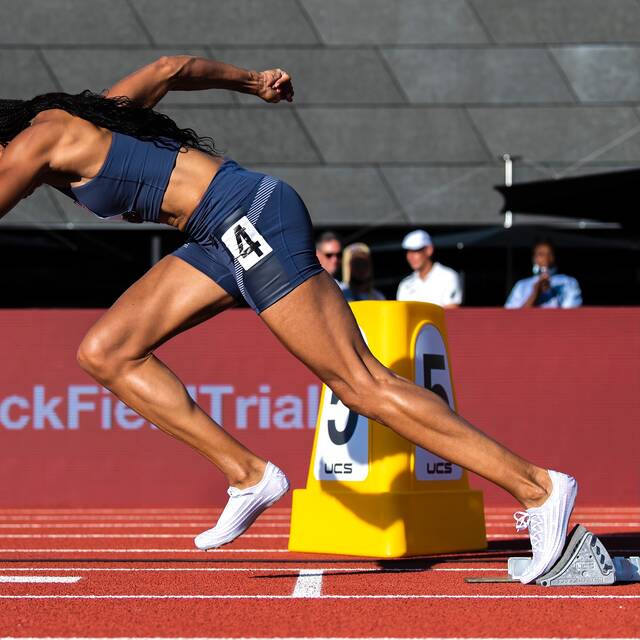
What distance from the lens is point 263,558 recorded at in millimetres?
6383

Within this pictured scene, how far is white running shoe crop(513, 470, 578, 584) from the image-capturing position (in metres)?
5.04

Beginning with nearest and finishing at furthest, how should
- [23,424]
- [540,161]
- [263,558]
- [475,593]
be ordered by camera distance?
[475,593], [263,558], [23,424], [540,161]

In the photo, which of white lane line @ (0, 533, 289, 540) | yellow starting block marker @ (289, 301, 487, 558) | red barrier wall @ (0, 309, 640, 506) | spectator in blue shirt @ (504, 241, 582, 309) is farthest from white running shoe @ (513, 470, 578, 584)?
spectator in blue shirt @ (504, 241, 582, 309)

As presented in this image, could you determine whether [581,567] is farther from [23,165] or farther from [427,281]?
[427,281]

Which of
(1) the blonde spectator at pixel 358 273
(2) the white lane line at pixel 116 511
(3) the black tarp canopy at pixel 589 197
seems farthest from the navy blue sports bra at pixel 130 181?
(3) the black tarp canopy at pixel 589 197

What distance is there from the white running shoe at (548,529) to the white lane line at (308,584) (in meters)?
0.74

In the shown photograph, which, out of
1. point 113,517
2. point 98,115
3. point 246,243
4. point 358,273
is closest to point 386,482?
point 246,243

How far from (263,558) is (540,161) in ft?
36.6

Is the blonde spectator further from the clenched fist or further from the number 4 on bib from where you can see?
the number 4 on bib

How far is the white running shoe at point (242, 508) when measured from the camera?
17.5ft

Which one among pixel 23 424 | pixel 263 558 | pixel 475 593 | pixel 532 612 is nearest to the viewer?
pixel 532 612

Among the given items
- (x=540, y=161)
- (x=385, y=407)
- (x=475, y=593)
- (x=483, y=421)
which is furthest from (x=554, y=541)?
(x=540, y=161)

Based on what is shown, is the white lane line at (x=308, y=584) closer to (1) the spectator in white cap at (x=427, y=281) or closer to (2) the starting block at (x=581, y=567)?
(2) the starting block at (x=581, y=567)

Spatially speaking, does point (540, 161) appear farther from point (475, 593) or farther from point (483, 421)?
point (475, 593)
